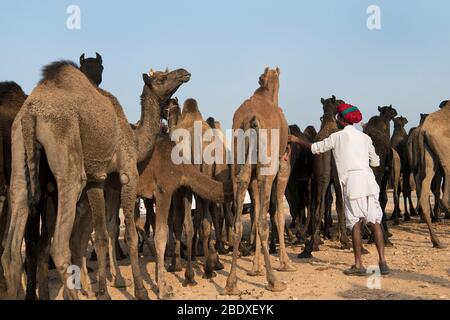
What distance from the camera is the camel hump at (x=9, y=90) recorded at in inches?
334

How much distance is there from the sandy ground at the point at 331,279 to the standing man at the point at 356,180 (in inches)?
22.0

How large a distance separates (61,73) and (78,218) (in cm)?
231

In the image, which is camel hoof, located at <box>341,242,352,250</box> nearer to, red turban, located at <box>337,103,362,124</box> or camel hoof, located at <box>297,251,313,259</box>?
camel hoof, located at <box>297,251,313,259</box>

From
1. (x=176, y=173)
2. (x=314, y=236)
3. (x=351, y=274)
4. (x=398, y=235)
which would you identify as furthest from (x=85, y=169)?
(x=398, y=235)

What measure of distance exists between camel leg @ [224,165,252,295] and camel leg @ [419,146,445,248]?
5089mm

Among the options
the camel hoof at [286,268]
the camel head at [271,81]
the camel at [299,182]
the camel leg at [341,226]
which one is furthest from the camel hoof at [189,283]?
the camel at [299,182]

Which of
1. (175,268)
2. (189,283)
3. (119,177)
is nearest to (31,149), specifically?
(119,177)

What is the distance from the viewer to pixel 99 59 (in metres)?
9.88

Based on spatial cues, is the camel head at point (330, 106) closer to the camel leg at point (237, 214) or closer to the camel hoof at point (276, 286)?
the camel leg at point (237, 214)

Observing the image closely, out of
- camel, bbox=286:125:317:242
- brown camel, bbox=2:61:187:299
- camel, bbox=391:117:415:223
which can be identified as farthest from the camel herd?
camel, bbox=391:117:415:223

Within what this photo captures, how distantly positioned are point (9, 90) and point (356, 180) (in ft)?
17.0

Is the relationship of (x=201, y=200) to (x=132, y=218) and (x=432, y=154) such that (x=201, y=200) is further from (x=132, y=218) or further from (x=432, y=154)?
(x=432, y=154)

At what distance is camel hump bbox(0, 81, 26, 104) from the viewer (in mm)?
8493

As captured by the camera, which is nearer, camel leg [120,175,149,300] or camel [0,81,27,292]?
camel [0,81,27,292]
